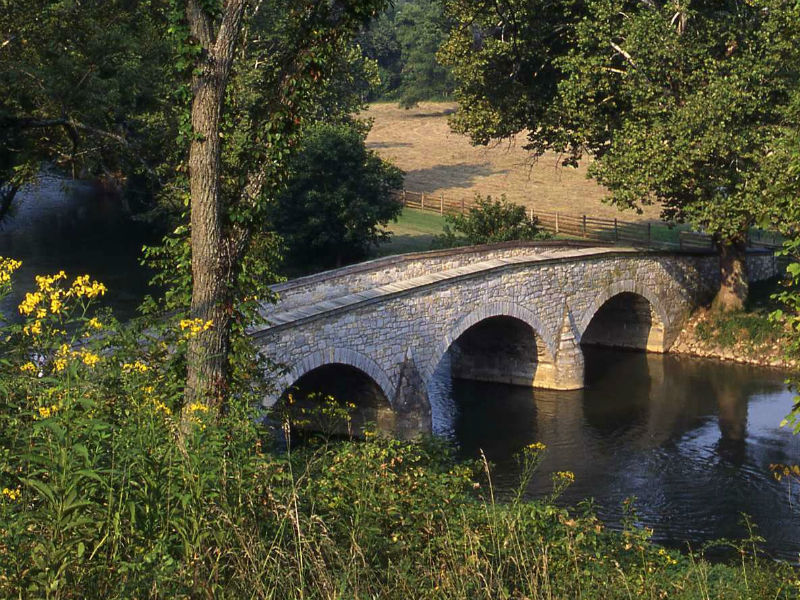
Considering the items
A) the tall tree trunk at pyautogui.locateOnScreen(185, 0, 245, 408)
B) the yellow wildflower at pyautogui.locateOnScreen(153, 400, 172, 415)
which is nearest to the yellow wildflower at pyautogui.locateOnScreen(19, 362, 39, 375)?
the yellow wildflower at pyautogui.locateOnScreen(153, 400, 172, 415)

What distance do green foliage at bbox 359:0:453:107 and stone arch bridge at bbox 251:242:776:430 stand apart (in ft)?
160

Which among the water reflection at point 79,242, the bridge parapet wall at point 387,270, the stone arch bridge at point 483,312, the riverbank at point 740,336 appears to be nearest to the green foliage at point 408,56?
the water reflection at point 79,242

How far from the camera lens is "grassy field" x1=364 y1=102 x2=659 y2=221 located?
54.4m

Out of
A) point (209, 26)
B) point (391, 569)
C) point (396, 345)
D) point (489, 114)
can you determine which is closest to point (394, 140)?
point (489, 114)

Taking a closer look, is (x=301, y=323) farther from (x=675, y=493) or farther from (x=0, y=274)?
(x=0, y=274)

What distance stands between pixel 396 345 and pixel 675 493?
7.06 m

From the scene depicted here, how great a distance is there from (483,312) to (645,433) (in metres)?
5.20

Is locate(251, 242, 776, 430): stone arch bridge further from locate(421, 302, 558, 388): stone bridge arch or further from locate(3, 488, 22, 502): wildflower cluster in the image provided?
→ locate(3, 488, 22, 502): wildflower cluster

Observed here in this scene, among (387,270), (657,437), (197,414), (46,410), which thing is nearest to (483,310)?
(387,270)

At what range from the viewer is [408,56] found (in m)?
87.1

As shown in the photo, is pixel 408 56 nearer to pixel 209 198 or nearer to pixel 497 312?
pixel 497 312

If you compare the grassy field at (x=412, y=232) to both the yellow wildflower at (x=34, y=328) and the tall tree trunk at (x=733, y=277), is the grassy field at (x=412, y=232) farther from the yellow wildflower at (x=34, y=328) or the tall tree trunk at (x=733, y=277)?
the yellow wildflower at (x=34, y=328)

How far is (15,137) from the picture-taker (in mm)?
21672

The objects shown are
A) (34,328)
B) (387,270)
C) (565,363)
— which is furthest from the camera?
(565,363)
